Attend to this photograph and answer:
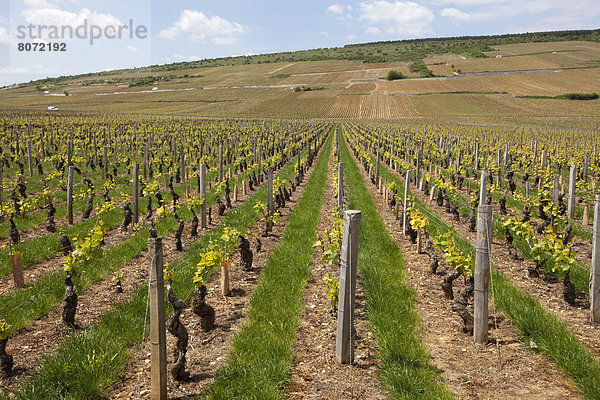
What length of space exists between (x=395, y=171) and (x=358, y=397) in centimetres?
1760

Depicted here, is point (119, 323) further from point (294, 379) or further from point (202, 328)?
point (294, 379)

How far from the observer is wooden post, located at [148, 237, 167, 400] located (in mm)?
3559

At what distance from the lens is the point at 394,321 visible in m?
5.29

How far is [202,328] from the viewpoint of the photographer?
5.25m

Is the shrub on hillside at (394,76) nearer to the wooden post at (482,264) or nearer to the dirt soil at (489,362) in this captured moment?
the dirt soil at (489,362)

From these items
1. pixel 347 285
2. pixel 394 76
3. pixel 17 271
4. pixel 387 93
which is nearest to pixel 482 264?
pixel 347 285

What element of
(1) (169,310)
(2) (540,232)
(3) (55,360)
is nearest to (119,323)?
(1) (169,310)

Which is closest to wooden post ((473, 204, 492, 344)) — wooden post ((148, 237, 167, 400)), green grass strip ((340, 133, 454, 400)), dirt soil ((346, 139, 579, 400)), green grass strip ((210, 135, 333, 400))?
dirt soil ((346, 139, 579, 400))

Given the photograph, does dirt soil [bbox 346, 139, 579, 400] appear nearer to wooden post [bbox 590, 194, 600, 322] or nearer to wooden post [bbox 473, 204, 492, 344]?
wooden post [bbox 473, 204, 492, 344]

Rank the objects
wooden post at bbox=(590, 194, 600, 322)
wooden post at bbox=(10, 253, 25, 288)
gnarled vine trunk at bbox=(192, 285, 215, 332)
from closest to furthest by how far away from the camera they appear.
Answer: gnarled vine trunk at bbox=(192, 285, 215, 332), wooden post at bbox=(590, 194, 600, 322), wooden post at bbox=(10, 253, 25, 288)

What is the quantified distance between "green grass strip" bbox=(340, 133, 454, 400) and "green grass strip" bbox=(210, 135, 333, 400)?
109 cm

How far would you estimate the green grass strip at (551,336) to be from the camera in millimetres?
4046

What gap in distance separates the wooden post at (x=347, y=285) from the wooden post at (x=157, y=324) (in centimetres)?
186

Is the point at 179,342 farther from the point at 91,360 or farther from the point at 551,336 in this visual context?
the point at 551,336
